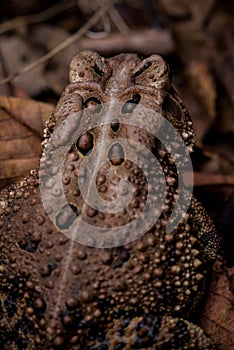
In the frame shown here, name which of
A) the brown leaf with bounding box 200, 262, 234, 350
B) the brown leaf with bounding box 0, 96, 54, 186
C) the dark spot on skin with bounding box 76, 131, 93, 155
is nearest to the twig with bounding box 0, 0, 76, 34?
the brown leaf with bounding box 0, 96, 54, 186

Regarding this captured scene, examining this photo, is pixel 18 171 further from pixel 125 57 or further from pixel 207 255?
pixel 207 255

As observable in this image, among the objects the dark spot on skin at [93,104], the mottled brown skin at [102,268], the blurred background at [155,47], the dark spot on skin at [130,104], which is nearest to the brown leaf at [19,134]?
the blurred background at [155,47]

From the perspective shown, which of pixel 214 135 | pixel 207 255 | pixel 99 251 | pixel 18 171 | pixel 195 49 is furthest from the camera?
pixel 195 49

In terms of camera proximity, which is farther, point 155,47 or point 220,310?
point 155,47

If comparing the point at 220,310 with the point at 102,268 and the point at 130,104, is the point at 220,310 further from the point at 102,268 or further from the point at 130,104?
the point at 130,104

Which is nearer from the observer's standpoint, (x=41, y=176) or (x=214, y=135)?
(x=41, y=176)

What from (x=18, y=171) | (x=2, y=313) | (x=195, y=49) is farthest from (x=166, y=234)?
(x=195, y=49)

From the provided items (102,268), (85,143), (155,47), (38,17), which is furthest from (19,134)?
(38,17)
